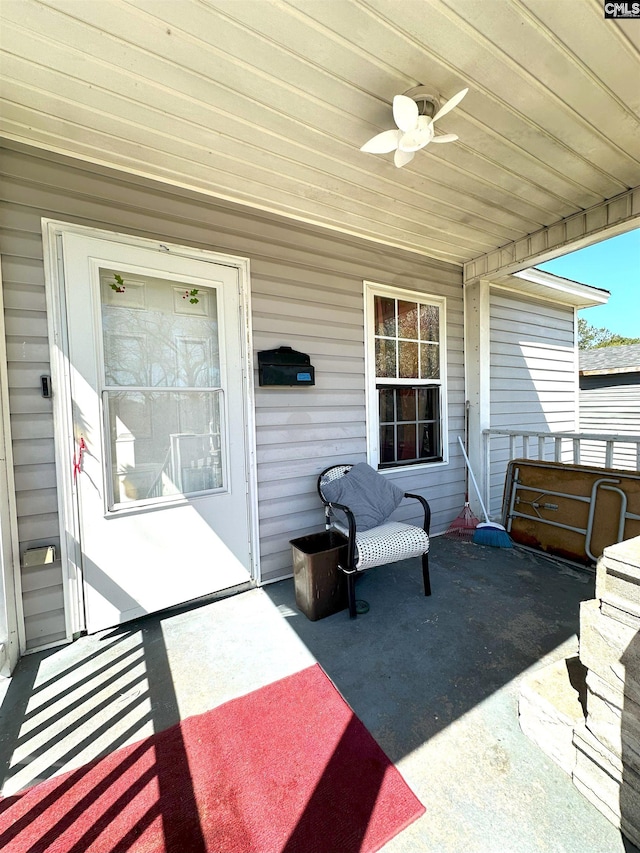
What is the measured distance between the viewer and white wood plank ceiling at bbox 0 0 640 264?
1.38 metres

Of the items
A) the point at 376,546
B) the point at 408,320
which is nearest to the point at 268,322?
the point at 408,320

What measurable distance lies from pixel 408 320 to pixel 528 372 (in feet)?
7.26

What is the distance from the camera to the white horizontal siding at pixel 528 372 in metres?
4.16

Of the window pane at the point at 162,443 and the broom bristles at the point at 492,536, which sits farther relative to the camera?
the broom bristles at the point at 492,536

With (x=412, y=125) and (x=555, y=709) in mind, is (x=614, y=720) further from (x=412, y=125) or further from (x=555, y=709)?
(x=412, y=125)

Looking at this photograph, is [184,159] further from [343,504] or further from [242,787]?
[242,787]

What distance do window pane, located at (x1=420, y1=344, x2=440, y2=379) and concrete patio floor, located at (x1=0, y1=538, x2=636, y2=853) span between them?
6.47 ft

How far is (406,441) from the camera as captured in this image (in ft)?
11.6

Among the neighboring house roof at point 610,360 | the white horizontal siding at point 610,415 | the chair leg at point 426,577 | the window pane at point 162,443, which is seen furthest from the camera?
the neighboring house roof at point 610,360

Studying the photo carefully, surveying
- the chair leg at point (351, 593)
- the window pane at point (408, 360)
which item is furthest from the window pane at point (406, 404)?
the chair leg at point (351, 593)

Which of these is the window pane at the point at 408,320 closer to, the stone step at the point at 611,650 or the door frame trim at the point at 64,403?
the door frame trim at the point at 64,403

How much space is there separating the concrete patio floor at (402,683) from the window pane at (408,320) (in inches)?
89.4

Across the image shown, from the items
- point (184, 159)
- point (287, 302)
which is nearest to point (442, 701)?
point (287, 302)

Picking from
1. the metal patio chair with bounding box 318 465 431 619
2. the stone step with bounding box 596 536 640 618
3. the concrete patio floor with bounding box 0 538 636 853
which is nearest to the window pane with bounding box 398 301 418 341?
the metal patio chair with bounding box 318 465 431 619
